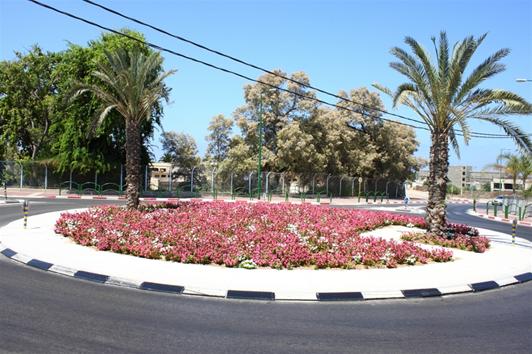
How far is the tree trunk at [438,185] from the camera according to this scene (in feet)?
52.6

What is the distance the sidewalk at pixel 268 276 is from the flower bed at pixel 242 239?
0.39 m

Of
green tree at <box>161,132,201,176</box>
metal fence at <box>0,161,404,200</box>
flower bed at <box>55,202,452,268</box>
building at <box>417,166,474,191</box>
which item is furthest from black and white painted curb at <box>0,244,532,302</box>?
building at <box>417,166,474,191</box>

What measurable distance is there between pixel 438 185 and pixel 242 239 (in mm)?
7634

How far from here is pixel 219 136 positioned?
54562 mm

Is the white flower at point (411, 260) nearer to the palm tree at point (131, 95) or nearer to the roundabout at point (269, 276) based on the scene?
the roundabout at point (269, 276)

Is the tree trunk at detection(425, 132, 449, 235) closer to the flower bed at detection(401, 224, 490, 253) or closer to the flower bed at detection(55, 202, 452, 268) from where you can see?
the flower bed at detection(401, 224, 490, 253)

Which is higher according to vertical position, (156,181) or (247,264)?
(156,181)

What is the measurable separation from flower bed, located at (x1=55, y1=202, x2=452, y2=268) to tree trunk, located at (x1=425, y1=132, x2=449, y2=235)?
253cm

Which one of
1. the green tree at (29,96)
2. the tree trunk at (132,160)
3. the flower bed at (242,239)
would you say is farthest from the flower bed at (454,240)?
the green tree at (29,96)

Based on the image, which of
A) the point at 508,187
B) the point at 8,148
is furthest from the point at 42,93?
the point at 508,187

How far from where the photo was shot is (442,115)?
1630 cm

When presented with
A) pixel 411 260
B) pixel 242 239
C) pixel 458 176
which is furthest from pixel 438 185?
pixel 458 176

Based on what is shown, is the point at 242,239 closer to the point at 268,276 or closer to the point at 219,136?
the point at 268,276

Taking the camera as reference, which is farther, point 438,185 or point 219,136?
point 219,136
